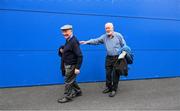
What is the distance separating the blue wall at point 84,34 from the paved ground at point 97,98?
15.7 inches

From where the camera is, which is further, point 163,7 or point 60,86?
point 163,7

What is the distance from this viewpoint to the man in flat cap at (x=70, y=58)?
6.52 meters

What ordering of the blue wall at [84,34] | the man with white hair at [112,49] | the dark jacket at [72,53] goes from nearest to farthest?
the dark jacket at [72,53], the man with white hair at [112,49], the blue wall at [84,34]

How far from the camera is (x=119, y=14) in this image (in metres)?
8.52

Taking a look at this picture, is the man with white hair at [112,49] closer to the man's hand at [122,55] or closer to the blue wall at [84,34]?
the man's hand at [122,55]

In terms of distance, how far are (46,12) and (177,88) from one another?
12.8 feet

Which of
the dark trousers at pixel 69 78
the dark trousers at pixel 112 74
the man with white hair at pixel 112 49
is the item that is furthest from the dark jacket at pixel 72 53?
the dark trousers at pixel 112 74

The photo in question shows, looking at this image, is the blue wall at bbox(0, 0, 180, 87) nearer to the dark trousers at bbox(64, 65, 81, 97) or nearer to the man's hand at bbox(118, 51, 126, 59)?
the dark trousers at bbox(64, 65, 81, 97)

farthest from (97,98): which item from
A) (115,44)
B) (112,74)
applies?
(115,44)

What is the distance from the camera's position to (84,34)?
8109mm

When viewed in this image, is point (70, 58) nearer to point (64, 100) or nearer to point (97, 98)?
point (64, 100)

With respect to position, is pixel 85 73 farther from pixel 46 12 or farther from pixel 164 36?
pixel 164 36

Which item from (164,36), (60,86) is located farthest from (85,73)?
(164,36)

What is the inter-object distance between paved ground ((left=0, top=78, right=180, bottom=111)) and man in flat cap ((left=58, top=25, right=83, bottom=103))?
0.33m
